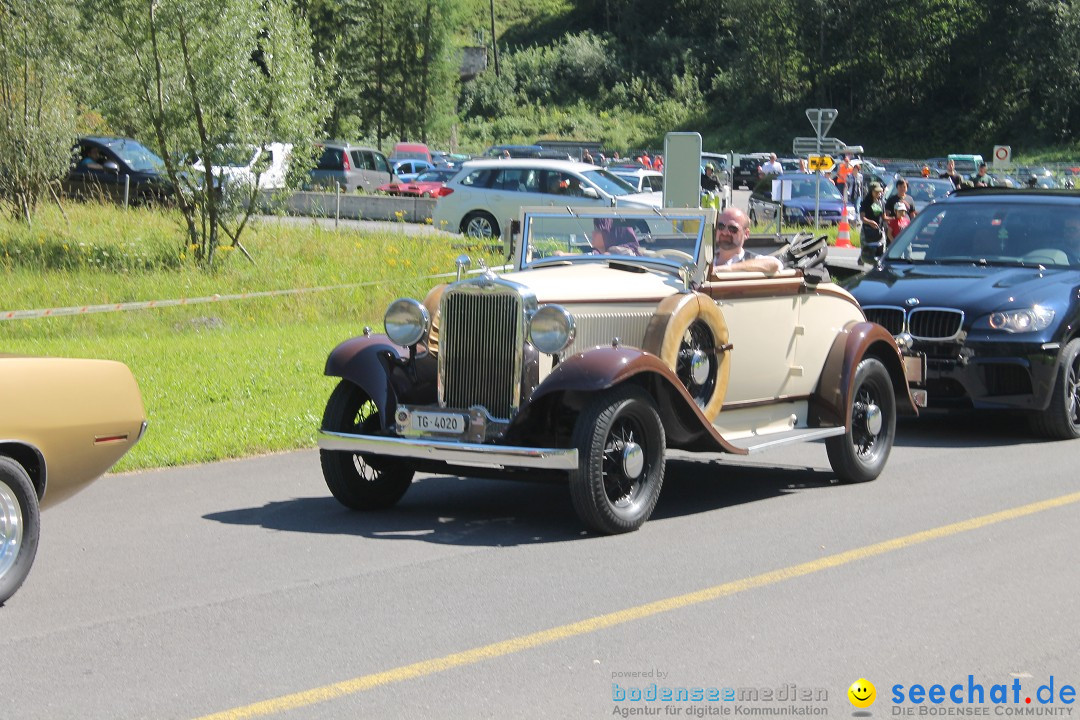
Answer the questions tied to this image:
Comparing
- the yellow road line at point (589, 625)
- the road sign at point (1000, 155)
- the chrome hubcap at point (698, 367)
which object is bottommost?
the yellow road line at point (589, 625)

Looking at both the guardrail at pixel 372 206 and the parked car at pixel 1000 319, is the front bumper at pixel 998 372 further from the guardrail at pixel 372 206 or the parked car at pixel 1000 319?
the guardrail at pixel 372 206

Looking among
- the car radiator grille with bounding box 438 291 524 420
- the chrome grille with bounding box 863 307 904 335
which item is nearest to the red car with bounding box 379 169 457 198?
the chrome grille with bounding box 863 307 904 335

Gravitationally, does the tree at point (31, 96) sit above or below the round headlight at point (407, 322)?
above

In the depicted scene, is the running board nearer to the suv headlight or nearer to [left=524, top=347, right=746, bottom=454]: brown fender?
[left=524, top=347, right=746, bottom=454]: brown fender

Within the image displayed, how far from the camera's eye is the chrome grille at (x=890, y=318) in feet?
35.4

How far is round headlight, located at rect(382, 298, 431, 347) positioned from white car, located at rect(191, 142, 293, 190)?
12.6 m

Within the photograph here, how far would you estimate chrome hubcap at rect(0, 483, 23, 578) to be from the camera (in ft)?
19.7

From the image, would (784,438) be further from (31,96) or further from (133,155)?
(133,155)

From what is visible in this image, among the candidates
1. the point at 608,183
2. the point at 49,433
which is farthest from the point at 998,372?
the point at 608,183

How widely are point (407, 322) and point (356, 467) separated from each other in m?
0.93

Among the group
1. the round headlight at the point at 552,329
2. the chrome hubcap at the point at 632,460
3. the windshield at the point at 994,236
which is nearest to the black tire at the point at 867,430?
the chrome hubcap at the point at 632,460

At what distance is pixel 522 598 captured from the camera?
607 cm

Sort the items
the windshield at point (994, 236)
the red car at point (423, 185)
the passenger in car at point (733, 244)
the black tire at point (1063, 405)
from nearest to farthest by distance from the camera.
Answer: the passenger in car at point (733, 244), the black tire at point (1063, 405), the windshield at point (994, 236), the red car at point (423, 185)

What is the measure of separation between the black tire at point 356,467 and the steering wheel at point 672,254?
197 cm
